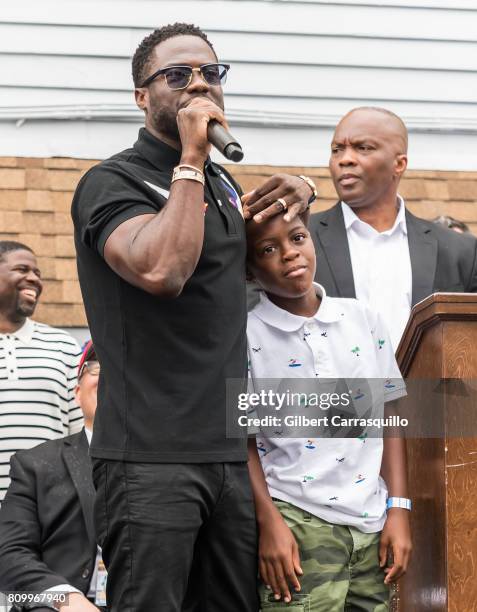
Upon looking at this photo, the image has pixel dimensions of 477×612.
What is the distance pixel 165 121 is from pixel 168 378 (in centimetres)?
75

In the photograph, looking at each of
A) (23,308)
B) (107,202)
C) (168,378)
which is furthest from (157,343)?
(23,308)

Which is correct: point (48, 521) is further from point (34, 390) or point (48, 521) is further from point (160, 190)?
point (160, 190)

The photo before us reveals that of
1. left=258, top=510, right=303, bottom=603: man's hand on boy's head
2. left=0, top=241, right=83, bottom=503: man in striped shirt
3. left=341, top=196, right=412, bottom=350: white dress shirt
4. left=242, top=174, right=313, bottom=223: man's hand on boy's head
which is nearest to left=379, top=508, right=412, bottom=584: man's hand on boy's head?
left=258, top=510, right=303, bottom=603: man's hand on boy's head

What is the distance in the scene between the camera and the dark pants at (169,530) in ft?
9.73

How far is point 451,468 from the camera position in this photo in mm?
3217

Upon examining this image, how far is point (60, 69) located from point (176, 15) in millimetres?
715

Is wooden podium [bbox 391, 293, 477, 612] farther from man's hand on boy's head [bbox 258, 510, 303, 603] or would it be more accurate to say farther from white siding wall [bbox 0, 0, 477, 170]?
white siding wall [bbox 0, 0, 477, 170]

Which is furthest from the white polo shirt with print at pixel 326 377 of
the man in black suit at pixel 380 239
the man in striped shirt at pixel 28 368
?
the man in striped shirt at pixel 28 368

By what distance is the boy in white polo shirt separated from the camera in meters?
3.27

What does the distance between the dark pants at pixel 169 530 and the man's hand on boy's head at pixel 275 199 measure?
725mm

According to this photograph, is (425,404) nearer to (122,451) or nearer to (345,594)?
(345,594)

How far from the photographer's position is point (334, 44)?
7047mm

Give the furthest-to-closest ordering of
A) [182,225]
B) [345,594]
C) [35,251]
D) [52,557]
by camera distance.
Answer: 1. [35,251]
2. [52,557]
3. [345,594]
4. [182,225]

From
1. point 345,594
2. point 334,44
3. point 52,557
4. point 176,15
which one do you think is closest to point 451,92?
point 334,44
